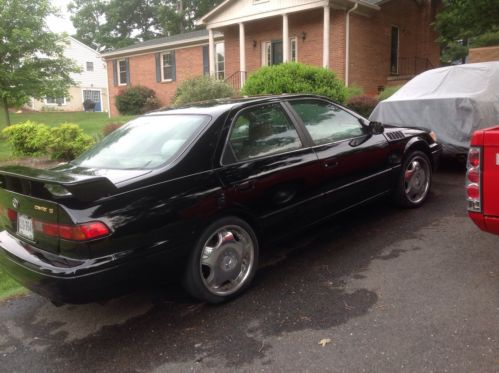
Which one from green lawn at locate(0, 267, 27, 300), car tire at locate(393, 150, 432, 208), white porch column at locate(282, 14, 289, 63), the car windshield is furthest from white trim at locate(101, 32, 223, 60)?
green lawn at locate(0, 267, 27, 300)

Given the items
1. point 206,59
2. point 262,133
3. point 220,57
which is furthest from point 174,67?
point 262,133

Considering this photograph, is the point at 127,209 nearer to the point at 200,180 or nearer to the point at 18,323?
the point at 200,180

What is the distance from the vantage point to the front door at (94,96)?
44.4 meters

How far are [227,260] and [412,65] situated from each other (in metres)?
19.7

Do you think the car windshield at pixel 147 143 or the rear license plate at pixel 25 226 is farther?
the car windshield at pixel 147 143

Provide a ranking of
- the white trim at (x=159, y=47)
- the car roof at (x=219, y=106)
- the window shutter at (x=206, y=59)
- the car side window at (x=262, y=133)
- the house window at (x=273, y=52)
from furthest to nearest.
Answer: the window shutter at (x=206, y=59) < the white trim at (x=159, y=47) < the house window at (x=273, y=52) < the car roof at (x=219, y=106) < the car side window at (x=262, y=133)

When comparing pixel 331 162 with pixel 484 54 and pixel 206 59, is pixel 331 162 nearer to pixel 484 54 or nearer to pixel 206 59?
pixel 484 54

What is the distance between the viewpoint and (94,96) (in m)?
45.3

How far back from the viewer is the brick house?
17.1 meters

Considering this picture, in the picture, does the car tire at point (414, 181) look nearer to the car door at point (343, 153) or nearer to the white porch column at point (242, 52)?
the car door at point (343, 153)

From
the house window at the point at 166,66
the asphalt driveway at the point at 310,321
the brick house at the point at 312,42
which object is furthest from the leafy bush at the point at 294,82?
the house window at the point at 166,66

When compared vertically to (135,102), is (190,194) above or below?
below

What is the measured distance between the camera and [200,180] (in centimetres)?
340

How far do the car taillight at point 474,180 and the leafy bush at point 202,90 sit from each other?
8288 millimetres
